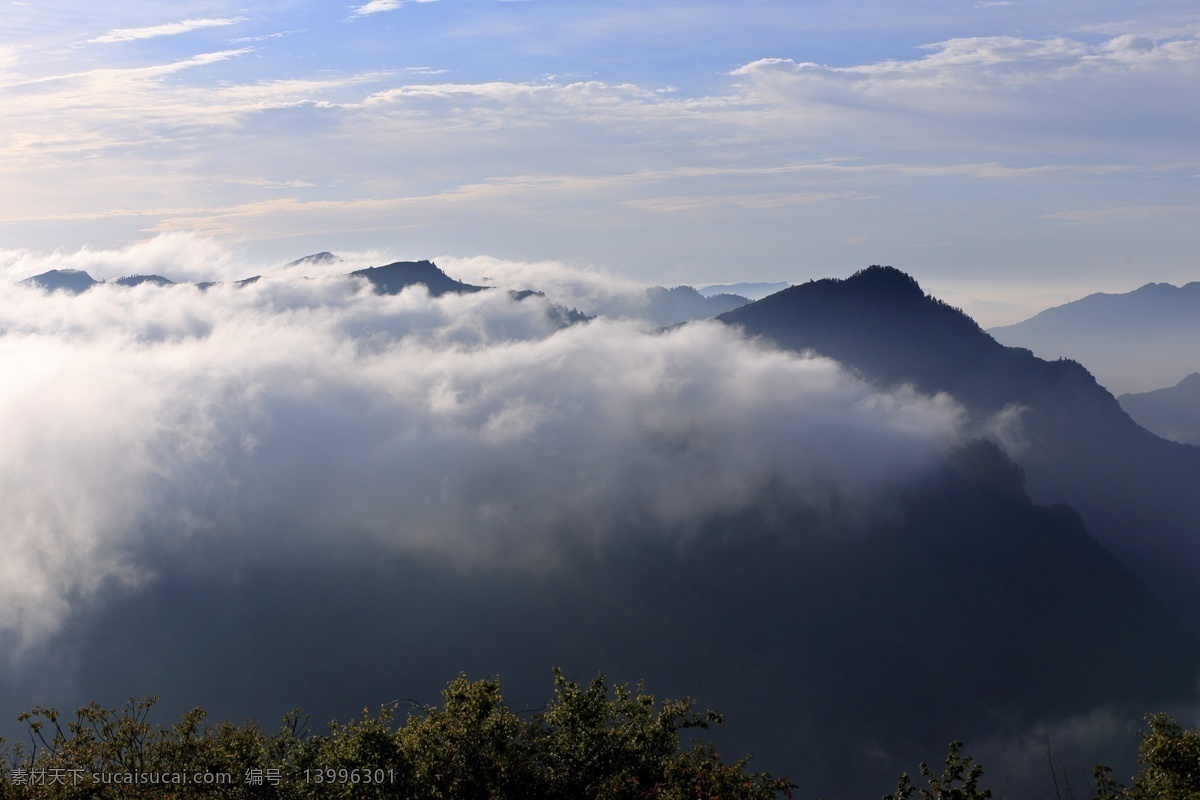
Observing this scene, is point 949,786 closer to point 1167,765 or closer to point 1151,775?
point 1151,775

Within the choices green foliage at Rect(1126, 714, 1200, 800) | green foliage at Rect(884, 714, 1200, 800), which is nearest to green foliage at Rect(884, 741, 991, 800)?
green foliage at Rect(884, 714, 1200, 800)

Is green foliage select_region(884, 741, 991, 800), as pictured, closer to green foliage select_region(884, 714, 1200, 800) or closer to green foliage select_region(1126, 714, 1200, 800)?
green foliage select_region(884, 714, 1200, 800)

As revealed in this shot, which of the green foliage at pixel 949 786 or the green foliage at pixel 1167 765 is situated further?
the green foliage at pixel 1167 765

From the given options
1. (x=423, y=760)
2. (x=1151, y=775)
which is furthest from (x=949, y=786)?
(x=423, y=760)

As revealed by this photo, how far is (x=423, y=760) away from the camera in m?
54.0

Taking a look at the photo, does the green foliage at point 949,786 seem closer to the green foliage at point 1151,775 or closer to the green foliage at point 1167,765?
the green foliage at point 1151,775

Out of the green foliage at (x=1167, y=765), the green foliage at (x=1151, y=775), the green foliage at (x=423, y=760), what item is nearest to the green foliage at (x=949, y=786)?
the green foliage at (x=1151, y=775)

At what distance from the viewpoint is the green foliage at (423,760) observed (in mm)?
52906

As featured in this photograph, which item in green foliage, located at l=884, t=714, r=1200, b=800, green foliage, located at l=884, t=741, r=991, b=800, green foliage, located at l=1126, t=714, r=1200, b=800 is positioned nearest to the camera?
green foliage, located at l=884, t=741, r=991, b=800


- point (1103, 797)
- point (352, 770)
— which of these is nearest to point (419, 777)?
point (352, 770)

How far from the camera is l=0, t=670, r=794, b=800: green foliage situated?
52.9 metres

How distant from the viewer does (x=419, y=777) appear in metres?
53.2

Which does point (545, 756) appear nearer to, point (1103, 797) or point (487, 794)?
point (487, 794)

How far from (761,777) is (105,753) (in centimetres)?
3825
